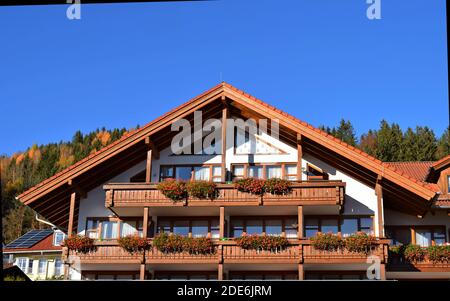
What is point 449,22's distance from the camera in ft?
27.2

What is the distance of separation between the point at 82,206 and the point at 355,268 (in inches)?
454

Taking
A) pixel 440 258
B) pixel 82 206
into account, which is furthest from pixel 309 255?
pixel 82 206

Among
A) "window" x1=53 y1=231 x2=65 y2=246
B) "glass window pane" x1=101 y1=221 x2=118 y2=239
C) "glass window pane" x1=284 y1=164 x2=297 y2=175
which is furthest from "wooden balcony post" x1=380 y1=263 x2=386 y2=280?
"window" x1=53 y1=231 x2=65 y2=246

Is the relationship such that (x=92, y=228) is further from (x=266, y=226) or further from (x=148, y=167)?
(x=266, y=226)

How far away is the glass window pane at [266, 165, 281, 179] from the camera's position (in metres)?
29.0

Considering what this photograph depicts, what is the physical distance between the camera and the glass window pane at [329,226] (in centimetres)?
2839

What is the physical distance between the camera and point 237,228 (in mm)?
28719

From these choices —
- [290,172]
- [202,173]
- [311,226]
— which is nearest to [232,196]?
[202,173]

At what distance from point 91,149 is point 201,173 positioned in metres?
66.3

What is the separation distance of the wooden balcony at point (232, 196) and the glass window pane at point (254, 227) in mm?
1729

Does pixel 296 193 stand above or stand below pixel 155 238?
above

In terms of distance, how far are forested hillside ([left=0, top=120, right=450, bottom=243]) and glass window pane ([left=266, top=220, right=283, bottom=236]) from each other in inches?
1328
